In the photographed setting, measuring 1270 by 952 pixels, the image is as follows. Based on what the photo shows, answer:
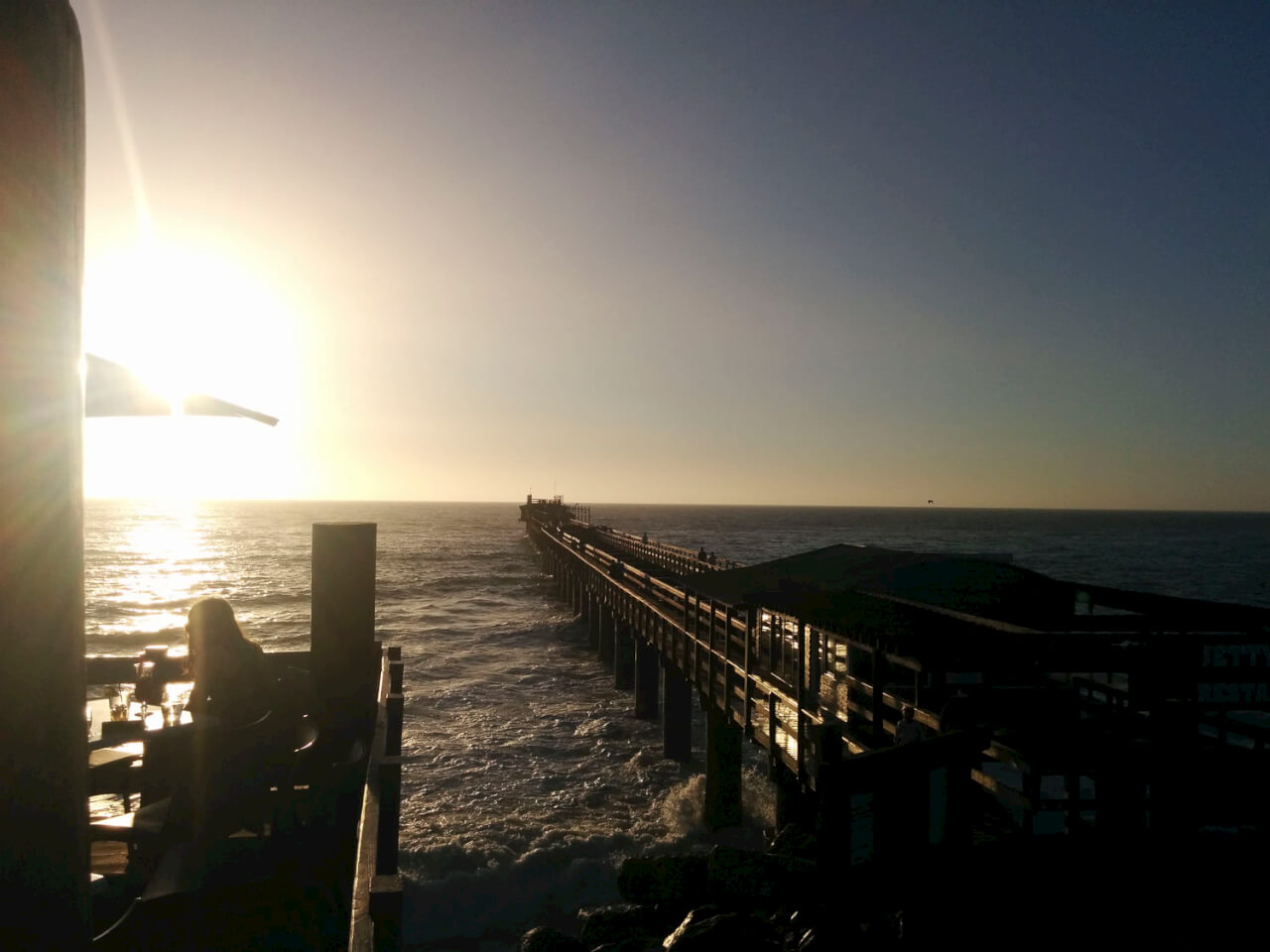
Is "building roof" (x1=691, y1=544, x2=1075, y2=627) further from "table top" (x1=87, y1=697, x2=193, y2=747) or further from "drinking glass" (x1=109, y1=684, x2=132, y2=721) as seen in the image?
"drinking glass" (x1=109, y1=684, x2=132, y2=721)

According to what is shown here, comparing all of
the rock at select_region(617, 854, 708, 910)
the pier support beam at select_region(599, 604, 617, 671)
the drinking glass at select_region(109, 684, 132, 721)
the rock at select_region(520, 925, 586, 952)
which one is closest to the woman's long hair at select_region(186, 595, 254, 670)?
the drinking glass at select_region(109, 684, 132, 721)

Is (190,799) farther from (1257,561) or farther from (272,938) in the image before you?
(1257,561)

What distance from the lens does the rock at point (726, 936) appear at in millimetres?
6724

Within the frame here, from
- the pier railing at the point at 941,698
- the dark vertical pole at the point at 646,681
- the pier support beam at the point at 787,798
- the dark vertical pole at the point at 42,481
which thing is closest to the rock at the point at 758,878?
the pier railing at the point at 941,698

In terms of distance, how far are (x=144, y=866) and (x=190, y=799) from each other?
51 centimetres

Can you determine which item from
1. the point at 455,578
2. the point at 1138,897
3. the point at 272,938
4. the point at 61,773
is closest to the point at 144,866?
the point at 272,938

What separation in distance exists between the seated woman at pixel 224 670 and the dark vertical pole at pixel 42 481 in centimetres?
432

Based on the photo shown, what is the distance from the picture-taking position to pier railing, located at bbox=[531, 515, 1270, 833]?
17.1 feet

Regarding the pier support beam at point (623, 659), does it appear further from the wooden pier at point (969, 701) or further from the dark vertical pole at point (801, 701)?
the dark vertical pole at point (801, 701)

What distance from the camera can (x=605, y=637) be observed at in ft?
97.4

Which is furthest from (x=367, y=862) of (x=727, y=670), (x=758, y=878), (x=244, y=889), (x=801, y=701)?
A: (x=727, y=670)

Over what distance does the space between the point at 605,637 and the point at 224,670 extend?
25300 mm

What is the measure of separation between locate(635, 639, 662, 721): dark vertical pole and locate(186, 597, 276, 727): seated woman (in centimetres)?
1719

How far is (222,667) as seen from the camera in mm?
4812
